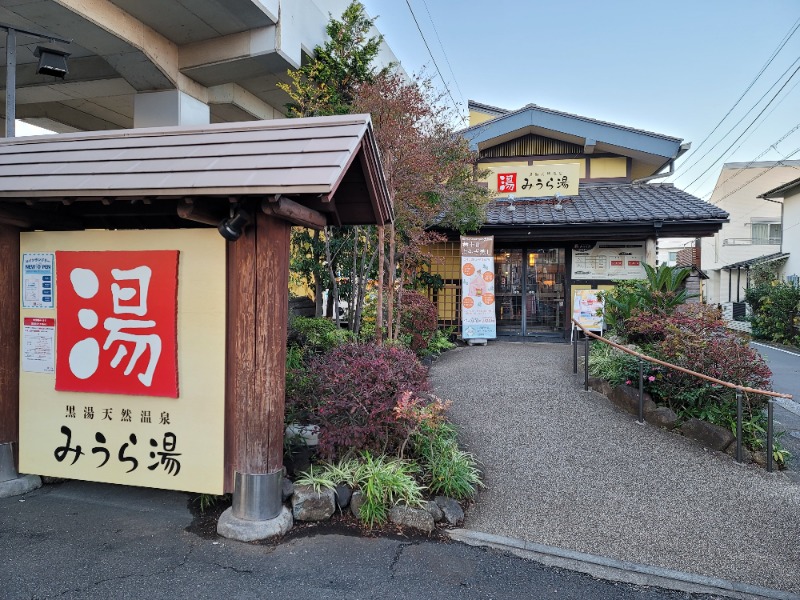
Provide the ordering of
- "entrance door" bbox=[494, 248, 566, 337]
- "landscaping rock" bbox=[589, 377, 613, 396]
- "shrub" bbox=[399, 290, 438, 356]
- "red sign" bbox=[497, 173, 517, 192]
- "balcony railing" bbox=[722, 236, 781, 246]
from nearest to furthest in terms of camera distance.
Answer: "landscaping rock" bbox=[589, 377, 613, 396] < "shrub" bbox=[399, 290, 438, 356] < "entrance door" bbox=[494, 248, 566, 337] < "red sign" bbox=[497, 173, 517, 192] < "balcony railing" bbox=[722, 236, 781, 246]

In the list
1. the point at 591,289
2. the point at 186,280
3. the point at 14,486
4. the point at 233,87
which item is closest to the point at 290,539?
the point at 186,280

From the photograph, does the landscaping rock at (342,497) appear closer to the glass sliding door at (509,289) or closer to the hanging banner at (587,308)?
the hanging banner at (587,308)

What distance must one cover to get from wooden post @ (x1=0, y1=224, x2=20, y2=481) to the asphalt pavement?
61 cm

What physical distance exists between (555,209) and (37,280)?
10.7m

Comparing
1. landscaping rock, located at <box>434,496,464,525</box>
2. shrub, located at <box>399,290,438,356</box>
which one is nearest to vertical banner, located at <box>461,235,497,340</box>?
shrub, located at <box>399,290,438,356</box>

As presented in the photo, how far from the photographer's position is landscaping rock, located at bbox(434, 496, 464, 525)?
404 centimetres

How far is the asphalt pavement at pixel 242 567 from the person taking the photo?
3.14m

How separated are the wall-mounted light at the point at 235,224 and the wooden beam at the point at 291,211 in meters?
0.16

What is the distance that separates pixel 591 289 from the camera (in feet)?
39.9

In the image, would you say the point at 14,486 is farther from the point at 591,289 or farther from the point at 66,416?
the point at 591,289

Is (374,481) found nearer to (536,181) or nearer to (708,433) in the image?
(708,433)

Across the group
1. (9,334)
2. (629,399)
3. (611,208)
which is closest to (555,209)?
(611,208)

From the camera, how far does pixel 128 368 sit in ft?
13.4

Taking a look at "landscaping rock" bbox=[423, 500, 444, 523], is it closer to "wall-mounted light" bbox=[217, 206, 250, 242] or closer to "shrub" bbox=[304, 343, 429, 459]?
"shrub" bbox=[304, 343, 429, 459]
